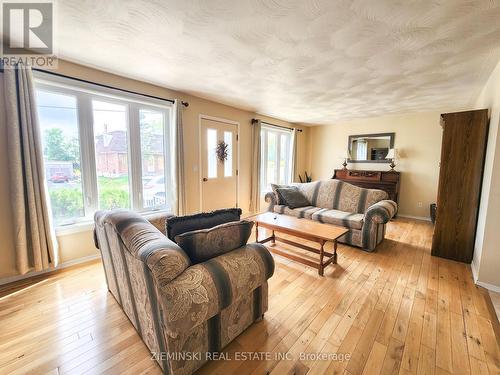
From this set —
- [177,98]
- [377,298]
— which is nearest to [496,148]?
[377,298]

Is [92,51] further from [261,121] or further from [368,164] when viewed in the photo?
[368,164]

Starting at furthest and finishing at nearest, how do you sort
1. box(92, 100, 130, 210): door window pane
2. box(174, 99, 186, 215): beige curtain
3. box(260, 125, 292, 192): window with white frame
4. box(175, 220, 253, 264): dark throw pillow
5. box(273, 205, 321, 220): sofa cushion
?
box(260, 125, 292, 192): window with white frame, box(273, 205, 321, 220): sofa cushion, box(174, 99, 186, 215): beige curtain, box(92, 100, 130, 210): door window pane, box(175, 220, 253, 264): dark throw pillow

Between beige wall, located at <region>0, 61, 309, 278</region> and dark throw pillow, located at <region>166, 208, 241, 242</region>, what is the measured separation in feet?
6.54

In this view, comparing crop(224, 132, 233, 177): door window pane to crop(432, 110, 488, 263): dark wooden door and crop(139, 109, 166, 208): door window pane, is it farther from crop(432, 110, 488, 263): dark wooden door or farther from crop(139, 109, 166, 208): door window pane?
crop(432, 110, 488, 263): dark wooden door

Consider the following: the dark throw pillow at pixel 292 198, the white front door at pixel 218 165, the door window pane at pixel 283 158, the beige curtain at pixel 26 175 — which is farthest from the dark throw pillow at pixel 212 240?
the door window pane at pixel 283 158

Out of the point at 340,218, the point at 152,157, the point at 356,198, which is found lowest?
the point at 340,218

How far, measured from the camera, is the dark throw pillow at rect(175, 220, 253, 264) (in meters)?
1.25

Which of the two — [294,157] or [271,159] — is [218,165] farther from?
[294,157]

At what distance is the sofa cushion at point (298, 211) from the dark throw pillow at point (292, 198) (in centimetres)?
8

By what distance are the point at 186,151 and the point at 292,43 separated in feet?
7.41

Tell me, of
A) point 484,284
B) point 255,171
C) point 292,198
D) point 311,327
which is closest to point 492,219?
point 484,284

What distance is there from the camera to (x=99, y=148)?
2.67 m

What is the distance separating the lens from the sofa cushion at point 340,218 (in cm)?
304

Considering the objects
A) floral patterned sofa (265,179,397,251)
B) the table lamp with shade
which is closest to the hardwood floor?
floral patterned sofa (265,179,397,251)
